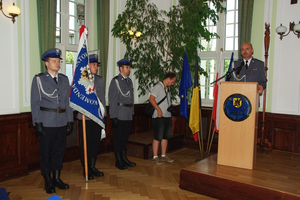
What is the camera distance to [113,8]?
17.0 ft

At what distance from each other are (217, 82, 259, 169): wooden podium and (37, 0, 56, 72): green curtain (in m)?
2.61

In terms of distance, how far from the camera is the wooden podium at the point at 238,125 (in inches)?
122

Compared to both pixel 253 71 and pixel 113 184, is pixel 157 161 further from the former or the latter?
pixel 253 71

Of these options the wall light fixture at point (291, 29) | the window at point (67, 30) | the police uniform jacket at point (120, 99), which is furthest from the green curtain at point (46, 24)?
the wall light fixture at point (291, 29)

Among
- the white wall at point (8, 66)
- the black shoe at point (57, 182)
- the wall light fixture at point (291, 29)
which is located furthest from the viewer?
the wall light fixture at point (291, 29)

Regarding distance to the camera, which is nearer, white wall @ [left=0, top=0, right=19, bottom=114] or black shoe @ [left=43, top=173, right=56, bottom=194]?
black shoe @ [left=43, top=173, right=56, bottom=194]

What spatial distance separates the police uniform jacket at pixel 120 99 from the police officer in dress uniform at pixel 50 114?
81cm

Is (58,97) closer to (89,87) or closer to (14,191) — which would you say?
(89,87)

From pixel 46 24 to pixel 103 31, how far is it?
46.4 inches

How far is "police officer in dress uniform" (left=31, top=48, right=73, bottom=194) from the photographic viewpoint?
307 centimetres

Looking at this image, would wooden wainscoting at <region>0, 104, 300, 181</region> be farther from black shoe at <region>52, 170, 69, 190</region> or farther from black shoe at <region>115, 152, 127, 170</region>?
black shoe at <region>115, 152, 127, 170</region>

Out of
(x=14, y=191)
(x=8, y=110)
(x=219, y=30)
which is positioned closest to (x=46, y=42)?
(x=8, y=110)

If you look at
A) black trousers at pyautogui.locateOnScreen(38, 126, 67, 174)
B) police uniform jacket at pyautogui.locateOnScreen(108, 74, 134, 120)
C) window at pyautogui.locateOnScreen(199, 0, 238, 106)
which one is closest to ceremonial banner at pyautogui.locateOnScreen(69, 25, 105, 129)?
black trousers at pyautogui.locateOnScreen(38, 126, 67, 174)

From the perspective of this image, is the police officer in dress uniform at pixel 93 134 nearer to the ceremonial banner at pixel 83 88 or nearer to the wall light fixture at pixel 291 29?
the ceremonial banner at pixel 83 88
